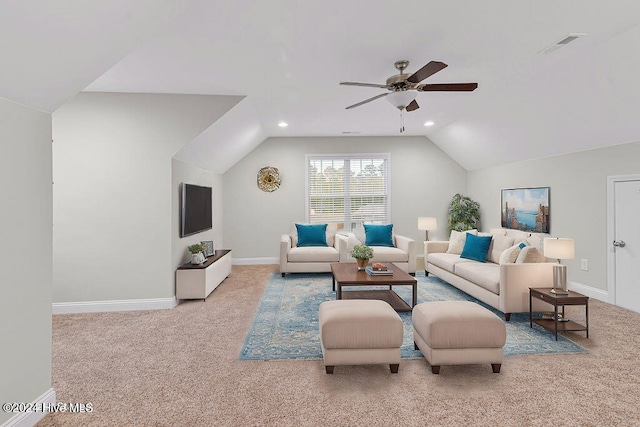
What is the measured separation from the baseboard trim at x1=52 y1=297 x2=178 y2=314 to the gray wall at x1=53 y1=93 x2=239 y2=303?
0.05m

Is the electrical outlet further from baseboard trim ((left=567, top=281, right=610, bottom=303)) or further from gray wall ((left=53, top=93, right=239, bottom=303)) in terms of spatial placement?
gray wall ((left=53, top=93, right=239, bottom=303))

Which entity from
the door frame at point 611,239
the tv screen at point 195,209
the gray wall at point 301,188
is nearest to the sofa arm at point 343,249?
the gray wall at point 301,188

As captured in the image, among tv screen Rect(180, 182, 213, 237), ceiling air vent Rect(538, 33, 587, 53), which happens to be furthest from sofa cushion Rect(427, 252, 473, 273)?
tv screen Rect(180, 182, 213, 237)

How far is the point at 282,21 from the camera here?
2.70 metres

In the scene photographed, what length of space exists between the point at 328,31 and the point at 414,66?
1.22 m

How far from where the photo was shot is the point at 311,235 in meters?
6.54

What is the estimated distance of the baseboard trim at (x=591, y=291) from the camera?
173 inches

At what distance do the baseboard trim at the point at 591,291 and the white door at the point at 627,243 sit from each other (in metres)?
0.14

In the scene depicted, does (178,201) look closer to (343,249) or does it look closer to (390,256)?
(343,249)

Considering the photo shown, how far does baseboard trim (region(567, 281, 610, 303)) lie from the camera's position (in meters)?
4.39

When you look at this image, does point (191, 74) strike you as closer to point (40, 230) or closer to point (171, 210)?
point (171, 210)

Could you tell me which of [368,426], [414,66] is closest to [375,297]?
[368,426]

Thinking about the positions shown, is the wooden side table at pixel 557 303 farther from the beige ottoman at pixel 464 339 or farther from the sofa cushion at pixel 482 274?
the beige ottoman at pixel 464 339

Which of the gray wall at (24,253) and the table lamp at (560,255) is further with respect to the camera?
the table lamp at (560,255)
